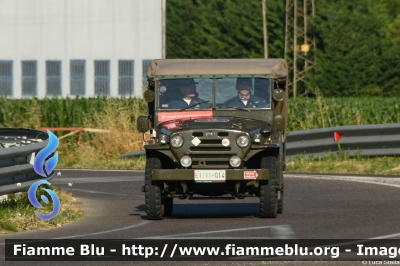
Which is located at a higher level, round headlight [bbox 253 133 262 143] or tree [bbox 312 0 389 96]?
tree [bbox 312 0 389 96]

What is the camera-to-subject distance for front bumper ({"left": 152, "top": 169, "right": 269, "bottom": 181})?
1547 cm

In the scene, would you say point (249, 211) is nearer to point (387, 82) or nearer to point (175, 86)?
point (175, 86)

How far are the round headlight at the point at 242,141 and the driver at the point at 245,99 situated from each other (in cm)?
129

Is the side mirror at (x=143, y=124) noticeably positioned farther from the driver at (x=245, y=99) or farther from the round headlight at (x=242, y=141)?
the round headlight at (x=242, y=141)

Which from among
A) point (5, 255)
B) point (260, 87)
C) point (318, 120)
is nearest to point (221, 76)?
point (260, 87)

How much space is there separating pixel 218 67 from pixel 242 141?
202 cm

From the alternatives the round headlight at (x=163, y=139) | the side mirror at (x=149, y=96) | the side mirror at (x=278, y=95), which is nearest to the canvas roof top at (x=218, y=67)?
the side mirror at (x=149, y=96)

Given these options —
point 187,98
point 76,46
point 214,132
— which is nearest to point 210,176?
point 214,132

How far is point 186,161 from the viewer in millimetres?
15766

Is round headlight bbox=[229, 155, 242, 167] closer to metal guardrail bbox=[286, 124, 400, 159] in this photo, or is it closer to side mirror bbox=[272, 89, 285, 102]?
side mirror bbox=[272, 89, 285, 102]

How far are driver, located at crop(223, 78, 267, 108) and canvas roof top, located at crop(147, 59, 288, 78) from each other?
0.15 m

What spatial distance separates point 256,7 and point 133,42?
39252mm

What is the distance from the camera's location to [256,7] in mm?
98688

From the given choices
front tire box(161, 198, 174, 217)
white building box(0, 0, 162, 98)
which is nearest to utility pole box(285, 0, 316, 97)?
white building box(0, 0, 162, 98)
